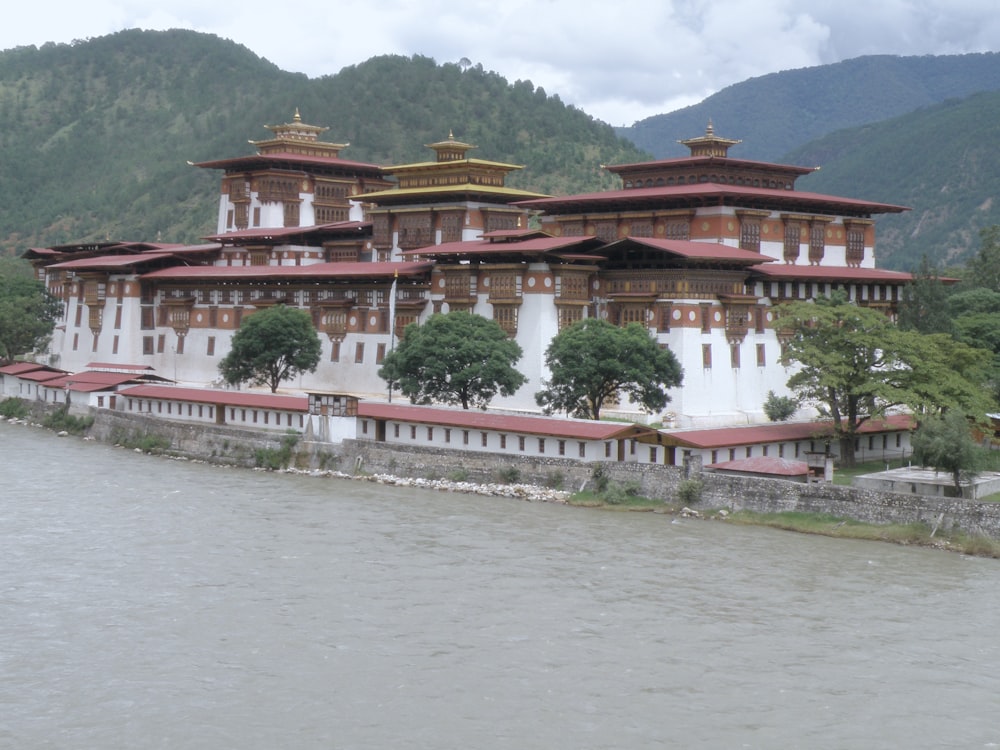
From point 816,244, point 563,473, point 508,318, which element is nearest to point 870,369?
point 563,473

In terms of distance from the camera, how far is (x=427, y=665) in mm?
28391

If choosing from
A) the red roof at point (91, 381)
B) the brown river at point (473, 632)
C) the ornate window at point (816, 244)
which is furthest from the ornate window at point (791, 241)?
the red roof at point (91, 381)

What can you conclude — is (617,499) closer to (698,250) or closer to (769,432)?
(769,432)

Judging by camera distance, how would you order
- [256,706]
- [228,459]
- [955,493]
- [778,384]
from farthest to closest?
[778,384], [228,459], [955,493], [256,706]

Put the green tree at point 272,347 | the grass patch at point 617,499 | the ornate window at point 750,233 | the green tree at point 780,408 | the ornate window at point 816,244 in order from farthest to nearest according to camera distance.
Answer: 1. the ornate window at point 816,244
2. the green tree at point 272,347
3. the ornate window at point 750,233
4. the green tree at point 780,408
5. the grass patch at point 617,499

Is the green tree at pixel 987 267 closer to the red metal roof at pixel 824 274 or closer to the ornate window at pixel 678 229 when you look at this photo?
the red metal roof at pixel 824 274

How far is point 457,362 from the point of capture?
53.3 meters

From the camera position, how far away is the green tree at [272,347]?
204 ft

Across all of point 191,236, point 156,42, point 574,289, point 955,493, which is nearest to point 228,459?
point 574,289

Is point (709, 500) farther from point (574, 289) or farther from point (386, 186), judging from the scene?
point (386, 186)

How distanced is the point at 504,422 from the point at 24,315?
123ft

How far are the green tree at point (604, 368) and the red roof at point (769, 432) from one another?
3.30m

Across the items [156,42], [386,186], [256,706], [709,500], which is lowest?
[256,706]

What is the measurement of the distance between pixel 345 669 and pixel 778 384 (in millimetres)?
33699
